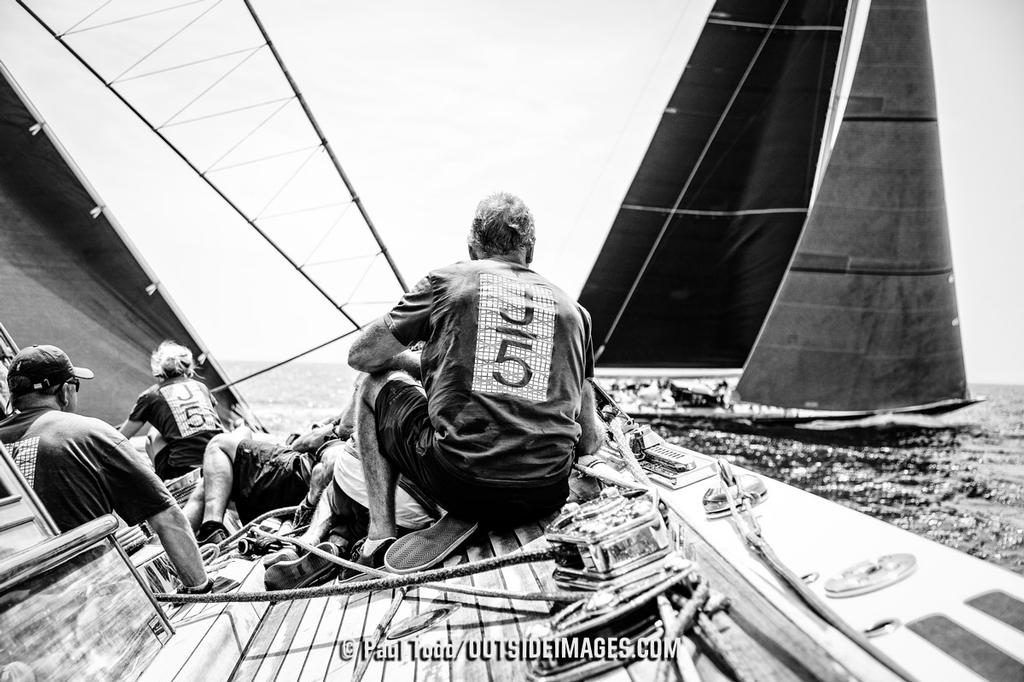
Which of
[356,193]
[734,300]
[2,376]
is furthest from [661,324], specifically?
[2,376]

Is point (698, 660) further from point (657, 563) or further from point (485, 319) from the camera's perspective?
point (485, 319)

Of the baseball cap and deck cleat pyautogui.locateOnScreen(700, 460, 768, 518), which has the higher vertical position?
the baseball cap

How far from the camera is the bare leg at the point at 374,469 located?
6.29 ft

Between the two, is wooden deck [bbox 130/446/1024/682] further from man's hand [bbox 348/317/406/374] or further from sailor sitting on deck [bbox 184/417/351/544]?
sailor sitting on deck [bbox 184/417/351/544]

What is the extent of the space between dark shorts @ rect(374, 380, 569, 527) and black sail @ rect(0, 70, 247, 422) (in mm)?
4115

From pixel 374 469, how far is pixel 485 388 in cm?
56

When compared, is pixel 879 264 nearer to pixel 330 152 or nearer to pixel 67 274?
pixel 330 152

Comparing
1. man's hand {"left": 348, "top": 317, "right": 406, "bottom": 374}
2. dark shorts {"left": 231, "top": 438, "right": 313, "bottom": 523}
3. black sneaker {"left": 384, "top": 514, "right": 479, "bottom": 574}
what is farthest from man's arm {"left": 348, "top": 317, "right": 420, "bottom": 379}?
dark shorts {"left": 231, "top": 438, "right": 313, "bottom": 523}

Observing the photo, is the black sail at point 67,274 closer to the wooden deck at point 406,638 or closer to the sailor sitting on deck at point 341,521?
the sailor sitting on deck at point 341,521

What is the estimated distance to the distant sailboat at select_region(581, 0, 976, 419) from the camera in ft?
41.5

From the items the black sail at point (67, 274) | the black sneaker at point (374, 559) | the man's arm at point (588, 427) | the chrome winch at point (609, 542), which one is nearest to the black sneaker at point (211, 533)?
the black sneaker at point (374, 559)

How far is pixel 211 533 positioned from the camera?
3.00 metres

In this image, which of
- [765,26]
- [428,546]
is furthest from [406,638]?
[765,26]

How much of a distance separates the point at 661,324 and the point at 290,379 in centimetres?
4709
